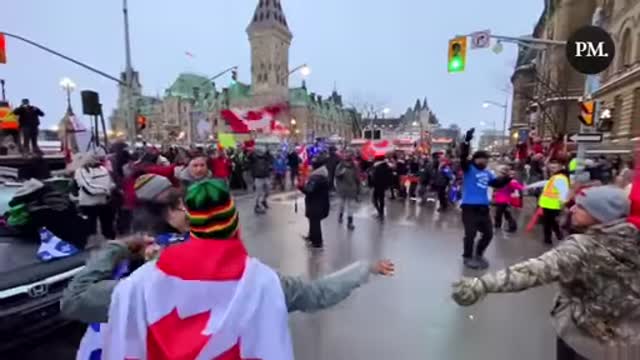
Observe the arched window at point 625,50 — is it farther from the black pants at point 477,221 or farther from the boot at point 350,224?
the black pants at point 477,221

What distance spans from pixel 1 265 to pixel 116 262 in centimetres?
282

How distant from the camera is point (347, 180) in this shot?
440 inches

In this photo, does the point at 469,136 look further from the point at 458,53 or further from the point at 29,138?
the point at 29,138

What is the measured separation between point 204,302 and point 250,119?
1666 centimetres

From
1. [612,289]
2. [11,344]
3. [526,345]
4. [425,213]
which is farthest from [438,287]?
[425,213]

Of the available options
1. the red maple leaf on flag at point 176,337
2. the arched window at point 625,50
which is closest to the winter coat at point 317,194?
the red maple leaf on flag at point 176,337

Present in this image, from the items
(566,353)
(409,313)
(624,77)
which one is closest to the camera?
(566,353)

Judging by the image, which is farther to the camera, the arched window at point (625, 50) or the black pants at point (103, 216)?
the arched window at point (625, 50)

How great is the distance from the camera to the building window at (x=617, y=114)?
27828mm

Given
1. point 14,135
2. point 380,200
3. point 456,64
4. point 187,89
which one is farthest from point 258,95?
point 380,200

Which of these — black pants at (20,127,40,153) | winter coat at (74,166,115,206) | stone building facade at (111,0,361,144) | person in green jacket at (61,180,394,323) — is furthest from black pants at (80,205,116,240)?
stone building facade at (111,0,361,144)

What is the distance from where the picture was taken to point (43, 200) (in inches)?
189

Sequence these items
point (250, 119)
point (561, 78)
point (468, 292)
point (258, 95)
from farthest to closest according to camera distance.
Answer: point (258, 95) → point (561, 78) → point (250, 119) → point (468, 292)

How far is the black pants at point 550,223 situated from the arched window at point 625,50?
23.7 metres
